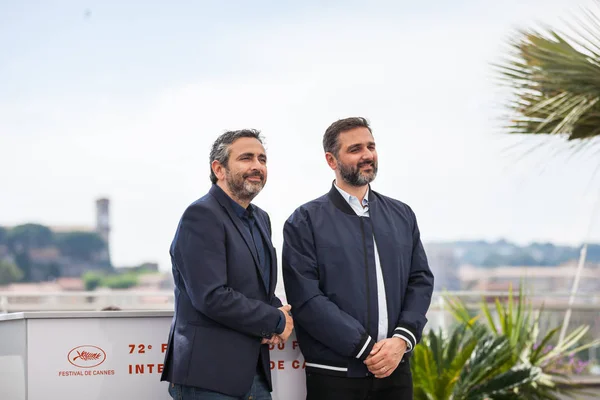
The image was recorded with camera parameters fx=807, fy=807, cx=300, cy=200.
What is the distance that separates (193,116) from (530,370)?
73163 millimetres

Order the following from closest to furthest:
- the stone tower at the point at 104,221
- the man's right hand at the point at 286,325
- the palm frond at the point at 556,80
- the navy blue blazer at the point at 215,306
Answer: the navy blue blazer at the point at 215,306
the man's right hand at the point at 286,325
the palm frond at the point at 556,80
the stone tower at the point at 104,221

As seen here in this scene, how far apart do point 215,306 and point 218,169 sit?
0.48 m

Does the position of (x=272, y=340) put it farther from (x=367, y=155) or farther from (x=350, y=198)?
(x=367, y=155)

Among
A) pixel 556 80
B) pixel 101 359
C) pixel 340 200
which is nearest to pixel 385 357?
pixel 340 200

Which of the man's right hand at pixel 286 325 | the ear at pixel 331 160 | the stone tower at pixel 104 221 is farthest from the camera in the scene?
the stone tower at pixel 104 221

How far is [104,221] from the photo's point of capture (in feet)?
205

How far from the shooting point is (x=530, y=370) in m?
5.00

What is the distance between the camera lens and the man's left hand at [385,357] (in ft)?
8.14

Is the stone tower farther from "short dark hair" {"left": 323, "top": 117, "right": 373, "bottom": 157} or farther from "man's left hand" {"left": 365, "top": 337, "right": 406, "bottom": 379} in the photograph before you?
"man's left hand" {"left": 365, "top": 337, "right": 406, "bottom": 379}

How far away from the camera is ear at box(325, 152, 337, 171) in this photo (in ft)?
9.03

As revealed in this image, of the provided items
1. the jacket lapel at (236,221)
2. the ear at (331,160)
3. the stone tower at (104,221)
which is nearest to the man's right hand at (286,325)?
the jacket lapel at (236,221)

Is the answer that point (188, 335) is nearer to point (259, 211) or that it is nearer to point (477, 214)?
point (259, 211)

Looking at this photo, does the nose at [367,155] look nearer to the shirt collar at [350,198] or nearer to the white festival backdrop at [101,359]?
the shirt collar at [350,198]

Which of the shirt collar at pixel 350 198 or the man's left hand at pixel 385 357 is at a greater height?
the shirt collar at pixel 350 198
